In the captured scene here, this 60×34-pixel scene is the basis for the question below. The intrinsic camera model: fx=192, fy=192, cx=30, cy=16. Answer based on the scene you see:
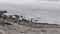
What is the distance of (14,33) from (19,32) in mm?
533

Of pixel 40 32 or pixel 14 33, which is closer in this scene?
pixel 14 33

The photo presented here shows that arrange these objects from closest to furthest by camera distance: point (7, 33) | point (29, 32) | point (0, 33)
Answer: point (0, 33)
point (7, 33)
point (29, 32)

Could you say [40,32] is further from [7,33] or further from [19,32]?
[7,33]

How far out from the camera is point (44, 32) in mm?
13227

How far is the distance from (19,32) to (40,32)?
1.50 meters

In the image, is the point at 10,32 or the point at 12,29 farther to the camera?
the point at 12,29

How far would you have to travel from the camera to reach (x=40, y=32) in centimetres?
1305

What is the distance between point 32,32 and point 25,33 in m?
0.68

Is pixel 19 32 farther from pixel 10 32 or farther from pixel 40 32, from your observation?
pixel 40 32

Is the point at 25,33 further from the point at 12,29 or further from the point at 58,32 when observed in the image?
the point at 58,32

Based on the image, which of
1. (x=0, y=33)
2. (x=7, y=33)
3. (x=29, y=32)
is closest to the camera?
(x=0, y=33)

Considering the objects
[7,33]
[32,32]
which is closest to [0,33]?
[7,33]

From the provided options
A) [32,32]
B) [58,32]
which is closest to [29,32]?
[32,32]

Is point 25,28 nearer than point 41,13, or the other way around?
point 25,28
